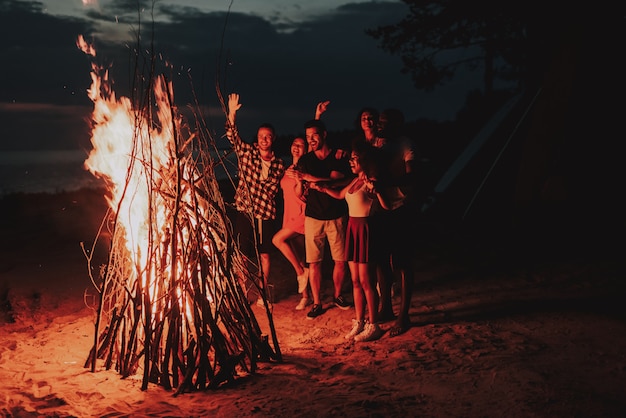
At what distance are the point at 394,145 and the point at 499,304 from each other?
201 centimetres

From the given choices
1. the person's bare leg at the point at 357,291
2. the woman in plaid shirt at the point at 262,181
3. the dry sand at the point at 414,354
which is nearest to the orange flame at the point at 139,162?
the dry sand at the point at 414,354

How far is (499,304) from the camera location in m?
6.03

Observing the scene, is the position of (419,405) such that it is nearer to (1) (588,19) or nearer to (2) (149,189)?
(2) (149,189)

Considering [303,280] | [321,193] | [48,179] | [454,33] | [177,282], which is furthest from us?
[48,179]

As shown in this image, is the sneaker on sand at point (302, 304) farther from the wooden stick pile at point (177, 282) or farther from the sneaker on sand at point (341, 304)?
the wooden stick pile at point (177, 282)

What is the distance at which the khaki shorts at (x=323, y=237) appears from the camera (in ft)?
18.8

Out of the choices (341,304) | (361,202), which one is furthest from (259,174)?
(341,304)

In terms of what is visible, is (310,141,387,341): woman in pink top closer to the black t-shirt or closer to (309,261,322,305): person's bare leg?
the black t-shirt

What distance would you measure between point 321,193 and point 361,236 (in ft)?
2.49

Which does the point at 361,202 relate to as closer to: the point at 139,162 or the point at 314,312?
the point at 314,312

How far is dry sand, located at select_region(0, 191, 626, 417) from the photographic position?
383cm

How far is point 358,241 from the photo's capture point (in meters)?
5.09

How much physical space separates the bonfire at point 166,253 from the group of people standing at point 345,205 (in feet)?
1.04

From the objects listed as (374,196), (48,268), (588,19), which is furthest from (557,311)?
(48,268)
